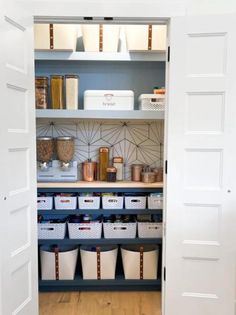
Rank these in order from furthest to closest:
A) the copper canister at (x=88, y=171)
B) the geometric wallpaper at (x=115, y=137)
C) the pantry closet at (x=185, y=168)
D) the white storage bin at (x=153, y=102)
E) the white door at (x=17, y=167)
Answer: the geometric wallpaper at (x=115, y=137)
the copper canister at (x=88, y=171)
the white storage bin at (x=153, y=102)
the pantry closet at (x=185, y=168)
the white door at (x=17, y=167)

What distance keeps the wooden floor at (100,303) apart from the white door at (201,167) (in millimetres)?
395

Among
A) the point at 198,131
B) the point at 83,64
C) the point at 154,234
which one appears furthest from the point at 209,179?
the point at 83,64

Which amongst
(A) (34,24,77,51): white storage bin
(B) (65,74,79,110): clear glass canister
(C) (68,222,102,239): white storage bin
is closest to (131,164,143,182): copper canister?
(C) (68,222,102,239): white storage bin

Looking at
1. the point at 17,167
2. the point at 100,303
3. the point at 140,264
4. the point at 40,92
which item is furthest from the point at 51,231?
the point at 40,92

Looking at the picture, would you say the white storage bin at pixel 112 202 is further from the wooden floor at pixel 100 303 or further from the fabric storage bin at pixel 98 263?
the wooden floor at pixel 100 303

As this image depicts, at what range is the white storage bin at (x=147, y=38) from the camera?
7.64ft

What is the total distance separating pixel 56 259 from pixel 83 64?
174cm

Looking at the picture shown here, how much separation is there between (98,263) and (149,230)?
0.51 m

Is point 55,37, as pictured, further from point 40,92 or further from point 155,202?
point 155,202

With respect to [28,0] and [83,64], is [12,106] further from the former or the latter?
[83,64]

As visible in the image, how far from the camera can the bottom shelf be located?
244cm

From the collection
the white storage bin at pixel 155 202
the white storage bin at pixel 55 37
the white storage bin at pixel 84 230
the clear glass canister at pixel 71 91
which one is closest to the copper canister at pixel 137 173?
the white storage bin at pixel 155 202

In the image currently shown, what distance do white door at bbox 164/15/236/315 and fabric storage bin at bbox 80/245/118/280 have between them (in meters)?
0.63

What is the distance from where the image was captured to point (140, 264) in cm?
245
